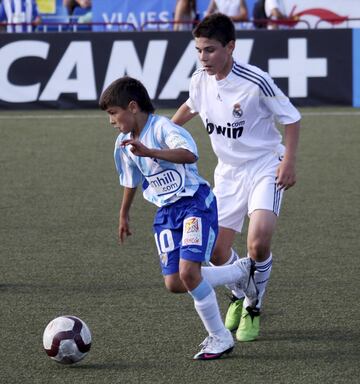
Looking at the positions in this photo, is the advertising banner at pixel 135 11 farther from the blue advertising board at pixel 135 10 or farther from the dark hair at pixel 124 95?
the dark hair at pixel 124 95

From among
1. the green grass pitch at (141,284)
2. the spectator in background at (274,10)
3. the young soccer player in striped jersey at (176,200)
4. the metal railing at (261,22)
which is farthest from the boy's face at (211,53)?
the spectator in background at (274,10)

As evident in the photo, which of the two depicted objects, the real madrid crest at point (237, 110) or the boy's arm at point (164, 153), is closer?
the boy's arm at point (164, 153)

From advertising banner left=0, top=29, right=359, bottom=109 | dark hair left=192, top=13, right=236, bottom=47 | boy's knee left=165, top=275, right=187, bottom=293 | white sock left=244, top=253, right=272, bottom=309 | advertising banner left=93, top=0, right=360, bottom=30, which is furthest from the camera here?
advertising banner left=93, top=0, right=360, bottom=30

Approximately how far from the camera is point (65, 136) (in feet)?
48.3

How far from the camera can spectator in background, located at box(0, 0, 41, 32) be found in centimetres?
1806

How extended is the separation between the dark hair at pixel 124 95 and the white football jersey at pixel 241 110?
693 millimetres

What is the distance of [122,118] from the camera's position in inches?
221

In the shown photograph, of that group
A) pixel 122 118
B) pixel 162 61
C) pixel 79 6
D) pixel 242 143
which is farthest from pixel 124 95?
pixel 79 6

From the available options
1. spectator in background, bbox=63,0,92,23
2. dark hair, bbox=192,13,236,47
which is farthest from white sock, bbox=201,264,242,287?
spectator in background, bbox=63,0,92,23

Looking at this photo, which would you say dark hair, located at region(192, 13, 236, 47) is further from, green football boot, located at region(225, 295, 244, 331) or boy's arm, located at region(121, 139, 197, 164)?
green football boot, located at region(225, 295, 244, 331)

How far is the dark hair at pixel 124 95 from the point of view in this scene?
5570 millimetres

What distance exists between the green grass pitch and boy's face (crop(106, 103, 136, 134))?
1186mm

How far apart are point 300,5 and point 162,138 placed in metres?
14.1

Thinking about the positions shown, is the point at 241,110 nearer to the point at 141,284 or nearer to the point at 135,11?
the point at 141,284
